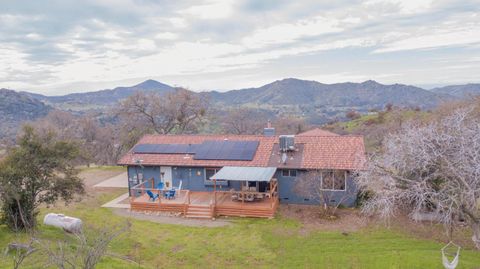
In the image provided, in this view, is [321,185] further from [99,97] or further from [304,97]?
[99,97]

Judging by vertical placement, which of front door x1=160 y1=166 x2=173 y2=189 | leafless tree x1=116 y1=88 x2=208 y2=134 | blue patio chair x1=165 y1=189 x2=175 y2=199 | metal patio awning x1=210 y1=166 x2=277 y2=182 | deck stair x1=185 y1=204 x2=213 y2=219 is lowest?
deck stair x1=185 y1=204 x2=213 y2=219

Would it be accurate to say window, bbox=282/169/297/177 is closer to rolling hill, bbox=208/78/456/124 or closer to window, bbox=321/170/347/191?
window, bbox=321/170/347/191

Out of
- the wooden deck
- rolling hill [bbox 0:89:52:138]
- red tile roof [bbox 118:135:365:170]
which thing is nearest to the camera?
the wooden deck

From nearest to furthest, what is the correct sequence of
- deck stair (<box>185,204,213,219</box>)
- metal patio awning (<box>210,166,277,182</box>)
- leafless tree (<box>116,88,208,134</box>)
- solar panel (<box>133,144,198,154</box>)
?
1. metal patio awning (<box>210,166,277,182</box>)
2. deck stair (<box>185,204,213,219</box>)
3. solar panel (<box>133,144,198,154</box>)
4. leafless tree (<box>116,88,208,134</box>)

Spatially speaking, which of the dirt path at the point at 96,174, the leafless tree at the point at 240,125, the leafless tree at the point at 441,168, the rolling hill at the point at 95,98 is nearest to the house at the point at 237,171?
the leafless tree at the point at 441,168

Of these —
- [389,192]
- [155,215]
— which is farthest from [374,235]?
[155,215]

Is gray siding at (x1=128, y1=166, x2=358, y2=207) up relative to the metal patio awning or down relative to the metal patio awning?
down

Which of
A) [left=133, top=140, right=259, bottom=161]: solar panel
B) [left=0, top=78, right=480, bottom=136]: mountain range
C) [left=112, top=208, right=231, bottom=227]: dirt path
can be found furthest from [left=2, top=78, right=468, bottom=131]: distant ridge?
[left=112, top=208, right=231, bottom=227]: dirt path

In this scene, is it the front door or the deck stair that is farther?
the front door

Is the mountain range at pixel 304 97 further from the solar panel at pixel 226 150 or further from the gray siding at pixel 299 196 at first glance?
the gray siding at pixel 299 196
